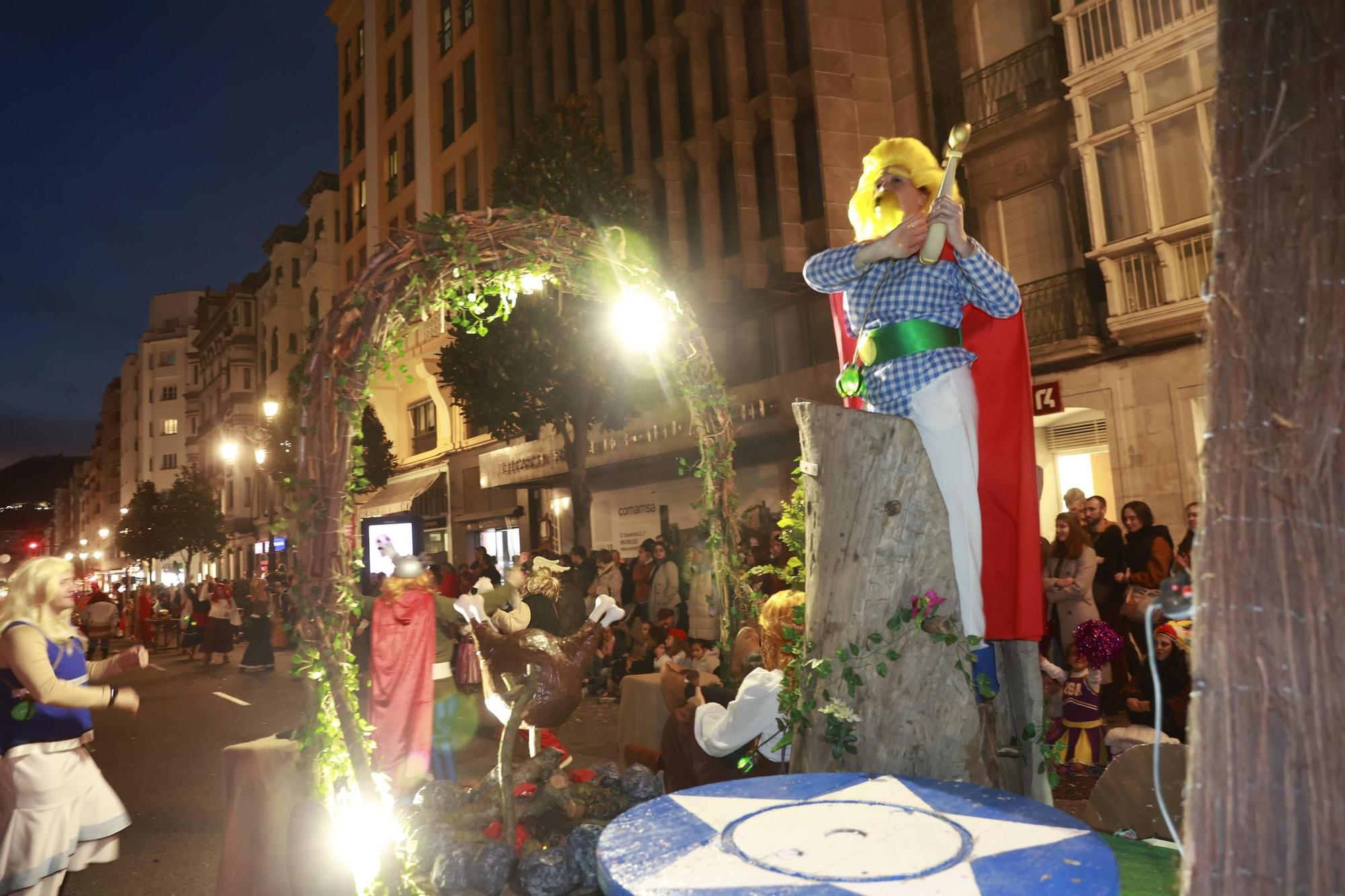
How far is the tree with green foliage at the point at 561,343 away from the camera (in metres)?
16.3

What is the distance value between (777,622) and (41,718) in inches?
135

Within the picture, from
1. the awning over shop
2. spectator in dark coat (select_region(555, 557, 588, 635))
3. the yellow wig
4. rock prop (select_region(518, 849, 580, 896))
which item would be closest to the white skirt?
rock prop (select_region(518, 849, 580, 896))

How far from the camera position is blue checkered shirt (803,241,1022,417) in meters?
3.22

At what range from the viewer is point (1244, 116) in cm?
142

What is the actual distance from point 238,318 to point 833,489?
184 ft

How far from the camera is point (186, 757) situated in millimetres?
9047

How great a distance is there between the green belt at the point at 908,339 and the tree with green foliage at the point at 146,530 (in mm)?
51239

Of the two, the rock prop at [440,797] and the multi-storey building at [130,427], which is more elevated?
the multi-storey building at [130,427]

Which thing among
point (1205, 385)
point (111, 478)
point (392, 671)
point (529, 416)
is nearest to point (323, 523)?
point (392, 671)

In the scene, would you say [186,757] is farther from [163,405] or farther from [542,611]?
[163,405]

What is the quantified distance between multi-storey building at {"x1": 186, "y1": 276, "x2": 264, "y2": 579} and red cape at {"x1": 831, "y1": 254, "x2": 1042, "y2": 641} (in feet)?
156

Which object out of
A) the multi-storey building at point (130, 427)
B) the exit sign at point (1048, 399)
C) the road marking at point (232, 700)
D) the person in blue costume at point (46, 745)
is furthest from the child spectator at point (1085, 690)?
the multi-storey building at point (130, 427)

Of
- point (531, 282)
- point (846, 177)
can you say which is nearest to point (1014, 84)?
point (846, 177)

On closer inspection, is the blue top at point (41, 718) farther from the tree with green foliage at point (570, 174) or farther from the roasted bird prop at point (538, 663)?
the tree with green foliage at point (570, 174)
